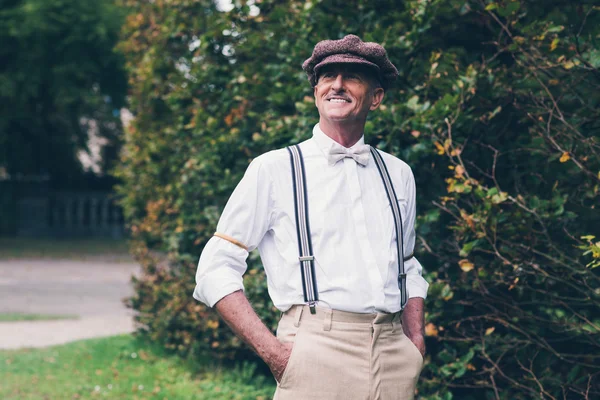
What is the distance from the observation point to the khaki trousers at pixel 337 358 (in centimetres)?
260

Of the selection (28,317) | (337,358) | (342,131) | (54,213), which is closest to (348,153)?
(342,131)

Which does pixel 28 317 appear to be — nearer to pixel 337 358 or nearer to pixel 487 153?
pixel 487 153

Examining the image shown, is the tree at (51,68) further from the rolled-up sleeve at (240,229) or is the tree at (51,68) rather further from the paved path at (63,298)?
the rolled-up sleeve at (240,229)

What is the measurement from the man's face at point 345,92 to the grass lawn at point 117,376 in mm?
3677

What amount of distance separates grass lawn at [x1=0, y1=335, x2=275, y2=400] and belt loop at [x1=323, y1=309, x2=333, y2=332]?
357 centimetres

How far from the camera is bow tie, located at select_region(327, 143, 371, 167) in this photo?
279 centimetres

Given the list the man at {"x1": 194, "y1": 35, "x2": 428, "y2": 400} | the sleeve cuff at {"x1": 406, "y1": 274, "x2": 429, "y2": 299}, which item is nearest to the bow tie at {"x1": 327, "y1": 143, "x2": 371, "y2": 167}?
the man at {"x1": 194, "y1": 35, "x2": 428, "y2": 400}

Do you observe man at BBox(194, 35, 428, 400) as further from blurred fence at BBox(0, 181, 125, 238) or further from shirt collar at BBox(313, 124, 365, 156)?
blurred fence at BBox(0, 181, 125, 238)

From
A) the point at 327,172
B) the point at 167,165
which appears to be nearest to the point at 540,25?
the point at 327,172

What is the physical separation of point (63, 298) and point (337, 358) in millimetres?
11279

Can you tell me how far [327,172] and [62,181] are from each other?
1188 inches

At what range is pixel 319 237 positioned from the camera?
8.68 feet

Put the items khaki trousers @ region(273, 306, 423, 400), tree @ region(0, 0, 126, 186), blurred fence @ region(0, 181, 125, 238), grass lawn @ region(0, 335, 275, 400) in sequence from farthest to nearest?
blurred fence @ region(0, 181, 125, 238) → tree @ region(0, 0, 126, 186) → grass lawn @ region(0, 335, 275, 400) → khaki trousers @ region(273, 306, 423, 400)

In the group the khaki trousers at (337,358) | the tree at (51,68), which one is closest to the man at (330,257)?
the khaki trousers at (337,358)
